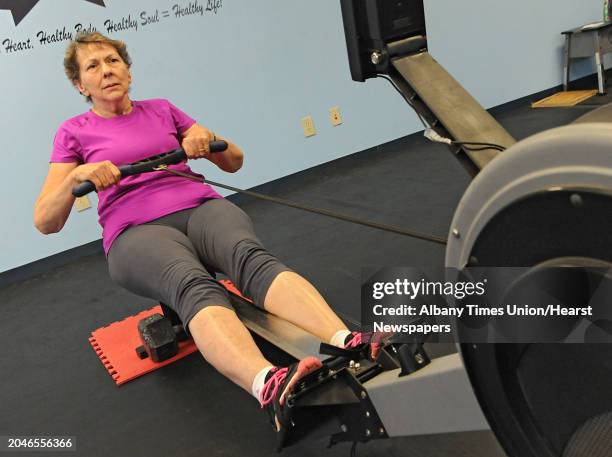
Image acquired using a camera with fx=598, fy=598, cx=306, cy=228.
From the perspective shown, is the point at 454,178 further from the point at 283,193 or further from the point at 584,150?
the point at 584,150

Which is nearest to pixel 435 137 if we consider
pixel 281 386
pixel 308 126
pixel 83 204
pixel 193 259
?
pixel 281 386

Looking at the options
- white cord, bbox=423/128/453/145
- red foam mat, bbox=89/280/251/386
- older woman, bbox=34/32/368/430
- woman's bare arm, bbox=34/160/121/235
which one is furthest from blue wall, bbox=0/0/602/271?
white cord, bbox=423/128/453/145

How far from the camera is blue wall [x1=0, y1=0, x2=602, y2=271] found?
3.02 metres

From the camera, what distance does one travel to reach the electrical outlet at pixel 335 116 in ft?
12.7

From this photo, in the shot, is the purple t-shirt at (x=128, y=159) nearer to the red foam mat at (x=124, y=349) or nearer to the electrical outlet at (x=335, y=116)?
the red foam mat at (x=124, y=349)

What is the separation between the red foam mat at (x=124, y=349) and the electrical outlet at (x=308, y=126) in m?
1.72

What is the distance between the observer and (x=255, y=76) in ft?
11.7

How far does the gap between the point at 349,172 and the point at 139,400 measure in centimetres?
233

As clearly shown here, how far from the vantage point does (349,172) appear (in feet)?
12.3

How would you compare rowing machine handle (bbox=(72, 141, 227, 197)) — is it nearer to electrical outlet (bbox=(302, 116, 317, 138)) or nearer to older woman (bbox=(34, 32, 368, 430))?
older woman (bbox=(34, 32, 368, 430))

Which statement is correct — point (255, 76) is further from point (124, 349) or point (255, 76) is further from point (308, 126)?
point (124, 349)

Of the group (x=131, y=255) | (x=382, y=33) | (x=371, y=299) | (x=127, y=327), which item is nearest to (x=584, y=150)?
(x=371, y=299)

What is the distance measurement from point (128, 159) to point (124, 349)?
68cm

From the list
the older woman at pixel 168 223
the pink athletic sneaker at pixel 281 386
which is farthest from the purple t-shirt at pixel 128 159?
the pink athletic sneaker at pixel 281 386
